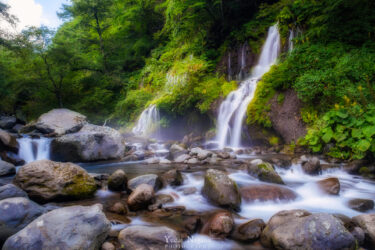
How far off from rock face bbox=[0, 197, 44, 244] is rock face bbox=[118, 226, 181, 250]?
1.20 metres

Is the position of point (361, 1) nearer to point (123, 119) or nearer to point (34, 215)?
point (34, 215)

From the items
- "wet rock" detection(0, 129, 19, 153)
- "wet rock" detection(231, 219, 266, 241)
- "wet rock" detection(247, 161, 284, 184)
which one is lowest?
"wet rock" detection(231, 219, 266, 241)

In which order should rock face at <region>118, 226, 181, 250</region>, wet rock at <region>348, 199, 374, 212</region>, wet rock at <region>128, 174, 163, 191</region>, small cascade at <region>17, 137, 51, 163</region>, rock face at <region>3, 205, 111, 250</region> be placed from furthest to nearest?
1. small cascade at <region>17, 137, 51, 163</region>
2. wet rock at <region>128, 174, 163, 191</region>
3. wet rock at <region>348, 199, 374, 212</region>
4. rock face at <region>118, 226, 181, 250</region>
5. rock face at <region>3, 205, 111, 250</region>

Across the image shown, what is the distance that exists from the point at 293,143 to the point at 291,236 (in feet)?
15.7

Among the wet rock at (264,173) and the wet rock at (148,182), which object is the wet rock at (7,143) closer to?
the wet rock at (148,182)

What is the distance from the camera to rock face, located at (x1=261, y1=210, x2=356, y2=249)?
2.21 metres

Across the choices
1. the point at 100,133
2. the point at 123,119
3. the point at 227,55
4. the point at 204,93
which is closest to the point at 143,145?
the point at 100,133

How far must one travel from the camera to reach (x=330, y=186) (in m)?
3.98

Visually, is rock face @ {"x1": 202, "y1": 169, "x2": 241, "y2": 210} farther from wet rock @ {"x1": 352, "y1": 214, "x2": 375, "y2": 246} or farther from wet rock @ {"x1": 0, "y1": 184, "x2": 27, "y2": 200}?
wet rock @ {"x1": 0, "y1": 184, "x2": 27, "y2": 200}

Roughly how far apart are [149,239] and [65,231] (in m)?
0.88

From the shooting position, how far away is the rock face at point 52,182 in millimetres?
3744

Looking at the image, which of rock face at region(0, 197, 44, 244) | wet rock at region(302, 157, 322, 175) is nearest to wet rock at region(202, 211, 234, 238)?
rock face at region(0, 197, 44, 244)

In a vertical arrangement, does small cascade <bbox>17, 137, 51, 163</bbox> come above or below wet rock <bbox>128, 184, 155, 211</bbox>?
above

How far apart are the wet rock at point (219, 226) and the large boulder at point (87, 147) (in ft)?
18.6
